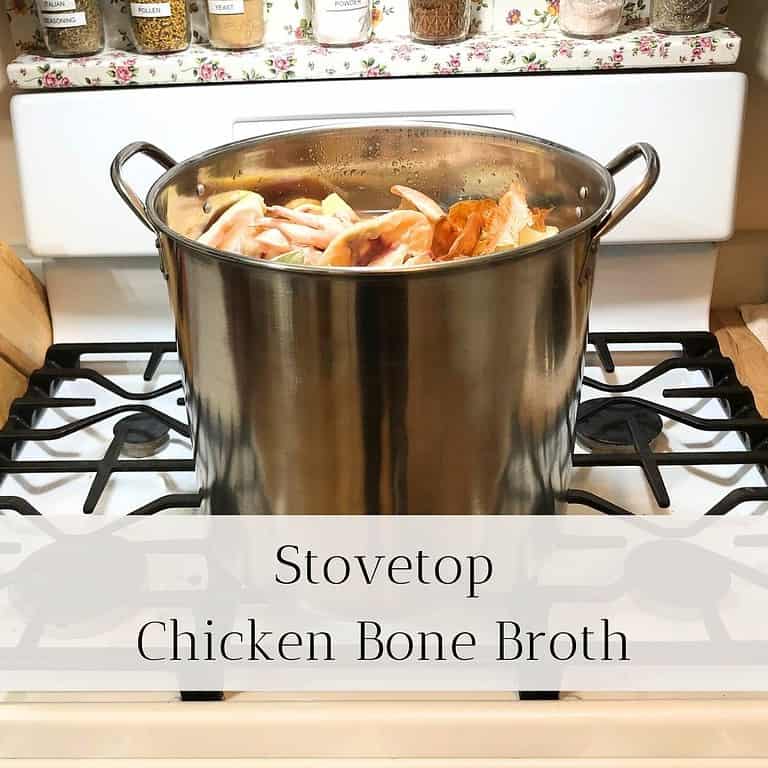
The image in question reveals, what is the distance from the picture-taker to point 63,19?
2.71 feet

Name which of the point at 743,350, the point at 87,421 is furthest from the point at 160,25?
the point at 743,350

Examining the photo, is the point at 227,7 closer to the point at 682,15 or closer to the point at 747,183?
the point at 682,15

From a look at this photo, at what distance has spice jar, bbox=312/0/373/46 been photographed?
0.82 metres

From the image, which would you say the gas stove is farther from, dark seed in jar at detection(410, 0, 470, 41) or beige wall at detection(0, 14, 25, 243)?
dark seed in jar at detection(410, 0, 470, 41)

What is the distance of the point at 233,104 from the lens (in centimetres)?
84

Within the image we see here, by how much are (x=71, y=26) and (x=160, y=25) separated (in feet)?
0.24

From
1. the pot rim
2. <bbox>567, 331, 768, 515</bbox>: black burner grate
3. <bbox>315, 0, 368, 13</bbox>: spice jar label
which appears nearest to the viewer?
the pot rim

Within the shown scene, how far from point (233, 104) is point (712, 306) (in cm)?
51

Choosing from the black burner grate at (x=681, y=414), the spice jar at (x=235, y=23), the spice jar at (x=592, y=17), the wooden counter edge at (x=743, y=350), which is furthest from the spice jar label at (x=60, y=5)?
the wooden counter edge at (x=743, y=350)

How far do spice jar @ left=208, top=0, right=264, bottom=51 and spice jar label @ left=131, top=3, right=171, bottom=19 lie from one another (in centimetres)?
4

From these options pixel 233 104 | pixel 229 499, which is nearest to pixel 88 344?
pixel 233 104

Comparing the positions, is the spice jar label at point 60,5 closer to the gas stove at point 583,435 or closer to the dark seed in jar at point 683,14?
the gas stove at point 583,435

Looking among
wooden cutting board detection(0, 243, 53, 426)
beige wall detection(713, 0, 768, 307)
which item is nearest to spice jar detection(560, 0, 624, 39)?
beige wall detection(713, 0, 768, 307)

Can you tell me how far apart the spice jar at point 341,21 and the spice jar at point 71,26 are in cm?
18
